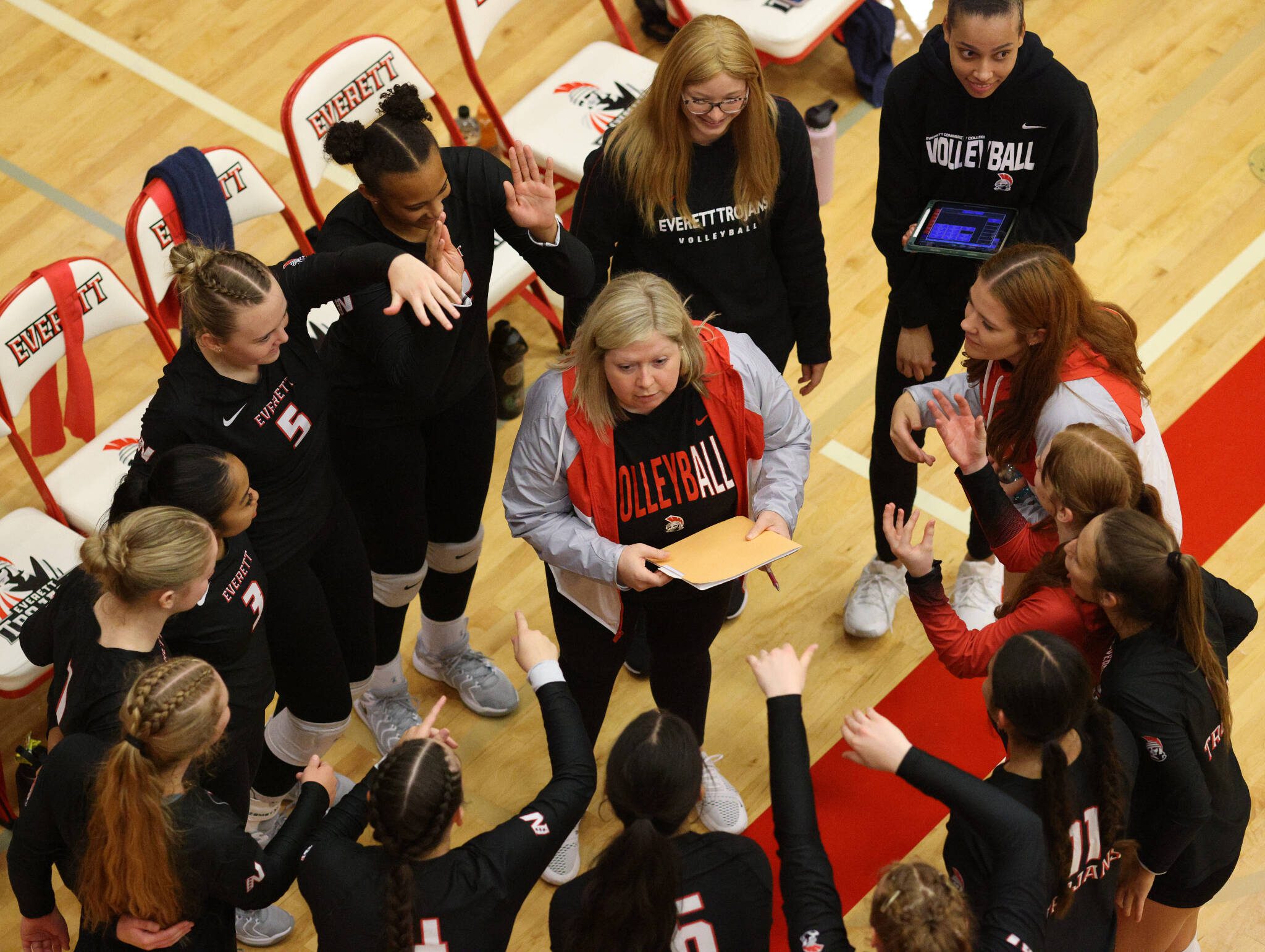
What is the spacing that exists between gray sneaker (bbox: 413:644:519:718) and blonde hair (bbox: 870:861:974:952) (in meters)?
1.99

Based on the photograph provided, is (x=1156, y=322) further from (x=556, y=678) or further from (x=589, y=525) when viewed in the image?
(x=556, y=678)

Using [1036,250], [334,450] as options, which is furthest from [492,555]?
[1036,250]

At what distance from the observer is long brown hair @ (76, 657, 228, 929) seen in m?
2.44

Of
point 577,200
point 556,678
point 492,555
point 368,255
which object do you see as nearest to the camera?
point 556,678

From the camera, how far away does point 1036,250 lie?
3.05 metres

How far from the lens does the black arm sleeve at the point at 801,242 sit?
11.4 feet

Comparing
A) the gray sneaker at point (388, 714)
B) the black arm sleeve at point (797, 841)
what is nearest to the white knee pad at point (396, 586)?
the gray sneaker at point (388, 714)

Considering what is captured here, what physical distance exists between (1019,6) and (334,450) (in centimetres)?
199

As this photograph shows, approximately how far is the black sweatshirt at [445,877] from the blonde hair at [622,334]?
83 cm

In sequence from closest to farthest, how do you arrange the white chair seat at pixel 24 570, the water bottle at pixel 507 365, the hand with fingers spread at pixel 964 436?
the hand with fingers spread at pixel 964 436 < the white chair seat at pixel 24 570 < the water bottle at pixel 507 365

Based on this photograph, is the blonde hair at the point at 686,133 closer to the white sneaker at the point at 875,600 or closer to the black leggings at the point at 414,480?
the black leggings at the point at 414,480

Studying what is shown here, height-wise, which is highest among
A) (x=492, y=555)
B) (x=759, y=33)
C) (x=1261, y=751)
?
(x=759, y=33)

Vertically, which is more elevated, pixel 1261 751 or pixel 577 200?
pixel 577 200

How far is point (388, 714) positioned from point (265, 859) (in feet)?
4.39
